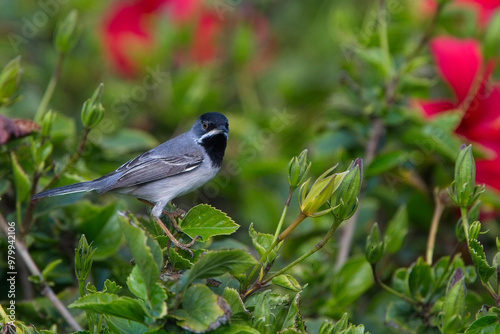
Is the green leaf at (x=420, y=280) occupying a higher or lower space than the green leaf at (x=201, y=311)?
lower

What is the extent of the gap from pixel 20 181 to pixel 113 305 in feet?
2.80

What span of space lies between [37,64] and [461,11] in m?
2.67

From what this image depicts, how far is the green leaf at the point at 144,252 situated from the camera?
1.46 metres

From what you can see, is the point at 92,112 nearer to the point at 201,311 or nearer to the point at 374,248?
the point at 201,311

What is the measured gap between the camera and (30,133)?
222cm

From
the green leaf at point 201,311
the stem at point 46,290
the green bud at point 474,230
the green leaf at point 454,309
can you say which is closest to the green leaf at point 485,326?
the green leaf at point 454,309

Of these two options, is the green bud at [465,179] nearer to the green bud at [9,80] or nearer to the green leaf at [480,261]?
the green leaf at [480,261]

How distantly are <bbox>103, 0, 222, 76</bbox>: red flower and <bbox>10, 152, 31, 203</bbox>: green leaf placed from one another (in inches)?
72.6

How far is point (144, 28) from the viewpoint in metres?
4.05

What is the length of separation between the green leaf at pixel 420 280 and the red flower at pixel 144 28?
7.67 feet

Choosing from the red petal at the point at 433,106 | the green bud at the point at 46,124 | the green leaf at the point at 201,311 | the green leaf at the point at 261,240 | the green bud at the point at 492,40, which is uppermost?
the green bud at the point at 492,40

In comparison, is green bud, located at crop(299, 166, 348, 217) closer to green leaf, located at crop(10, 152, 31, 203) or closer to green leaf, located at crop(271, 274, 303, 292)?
green leaf, located at crop(271, 274, 303, 292)

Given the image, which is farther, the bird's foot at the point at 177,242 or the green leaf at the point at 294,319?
the bird's foot at the point at 177,242

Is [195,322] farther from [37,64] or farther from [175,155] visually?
[37,64]
